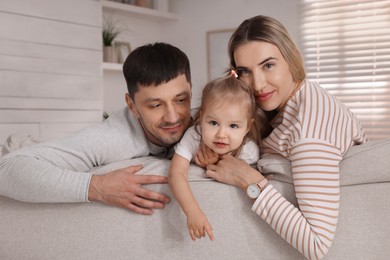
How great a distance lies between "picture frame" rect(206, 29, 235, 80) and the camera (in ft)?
17.3

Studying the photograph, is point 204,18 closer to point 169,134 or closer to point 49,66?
point 49,66

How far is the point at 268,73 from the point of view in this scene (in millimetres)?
1579

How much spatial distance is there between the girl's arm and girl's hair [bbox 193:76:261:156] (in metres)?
0.20

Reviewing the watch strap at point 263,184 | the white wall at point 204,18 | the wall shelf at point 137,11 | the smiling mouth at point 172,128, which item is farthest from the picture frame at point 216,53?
the watch strap at point 263,184

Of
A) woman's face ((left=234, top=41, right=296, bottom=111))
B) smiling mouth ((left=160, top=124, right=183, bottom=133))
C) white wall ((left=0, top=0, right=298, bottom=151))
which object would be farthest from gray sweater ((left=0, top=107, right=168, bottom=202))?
white wall ((left=0, top=0, right=298, bottom=151))

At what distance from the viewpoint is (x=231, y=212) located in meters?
1.42

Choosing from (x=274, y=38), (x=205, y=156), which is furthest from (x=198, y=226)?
(x=274, y=38)

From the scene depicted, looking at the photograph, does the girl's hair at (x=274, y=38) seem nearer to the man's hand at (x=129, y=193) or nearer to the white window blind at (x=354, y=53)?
the man's hand at (x=129, y=193)

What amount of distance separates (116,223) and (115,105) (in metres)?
3.75

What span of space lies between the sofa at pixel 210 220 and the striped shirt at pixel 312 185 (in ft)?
0.20

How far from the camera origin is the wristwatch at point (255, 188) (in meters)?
1.36

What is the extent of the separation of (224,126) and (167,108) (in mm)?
→ 282

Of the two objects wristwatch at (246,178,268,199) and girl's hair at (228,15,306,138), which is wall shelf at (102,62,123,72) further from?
wristwatch at (246,178,268,199)

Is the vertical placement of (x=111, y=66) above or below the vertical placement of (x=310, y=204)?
above
